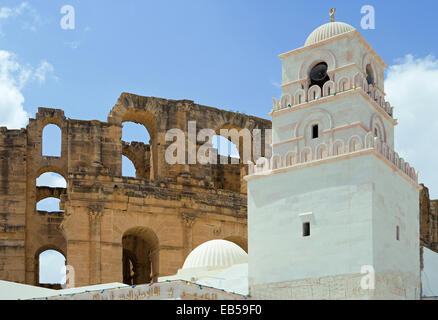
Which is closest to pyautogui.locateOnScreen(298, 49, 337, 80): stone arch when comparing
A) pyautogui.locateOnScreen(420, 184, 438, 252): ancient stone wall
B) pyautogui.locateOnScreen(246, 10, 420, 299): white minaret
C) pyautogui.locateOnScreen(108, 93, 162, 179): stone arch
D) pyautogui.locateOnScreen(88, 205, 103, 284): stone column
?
pyautogui.locateOnScreen(246, 10, 420, 299): white minaret

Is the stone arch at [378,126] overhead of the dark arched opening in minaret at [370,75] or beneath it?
beneath

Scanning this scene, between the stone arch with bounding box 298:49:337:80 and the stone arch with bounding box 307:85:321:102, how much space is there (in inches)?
40.6

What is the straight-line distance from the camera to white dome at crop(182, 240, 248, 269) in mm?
43750

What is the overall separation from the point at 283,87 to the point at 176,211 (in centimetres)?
→ 1782

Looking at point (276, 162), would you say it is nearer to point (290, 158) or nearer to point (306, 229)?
point (290, 158)

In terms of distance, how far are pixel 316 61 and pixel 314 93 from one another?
1.68m

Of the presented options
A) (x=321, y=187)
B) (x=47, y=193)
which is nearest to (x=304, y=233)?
(x=321, y=187)

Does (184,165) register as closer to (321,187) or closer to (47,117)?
(47,117)

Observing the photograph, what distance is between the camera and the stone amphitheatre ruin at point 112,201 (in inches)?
2092

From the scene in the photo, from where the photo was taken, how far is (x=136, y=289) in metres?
35.6

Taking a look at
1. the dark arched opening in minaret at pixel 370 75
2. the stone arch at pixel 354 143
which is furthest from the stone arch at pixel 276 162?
the dark arched opening in minaret at pixel 370 75

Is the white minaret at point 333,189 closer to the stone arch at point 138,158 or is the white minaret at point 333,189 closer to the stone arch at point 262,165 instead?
the stone arch at point 262,165

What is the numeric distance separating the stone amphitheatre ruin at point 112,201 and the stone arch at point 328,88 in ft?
64.6

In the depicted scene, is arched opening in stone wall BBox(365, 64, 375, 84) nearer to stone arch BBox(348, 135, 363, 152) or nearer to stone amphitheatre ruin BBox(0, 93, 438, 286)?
stone arch BBox(348, 135, 363, 152)
